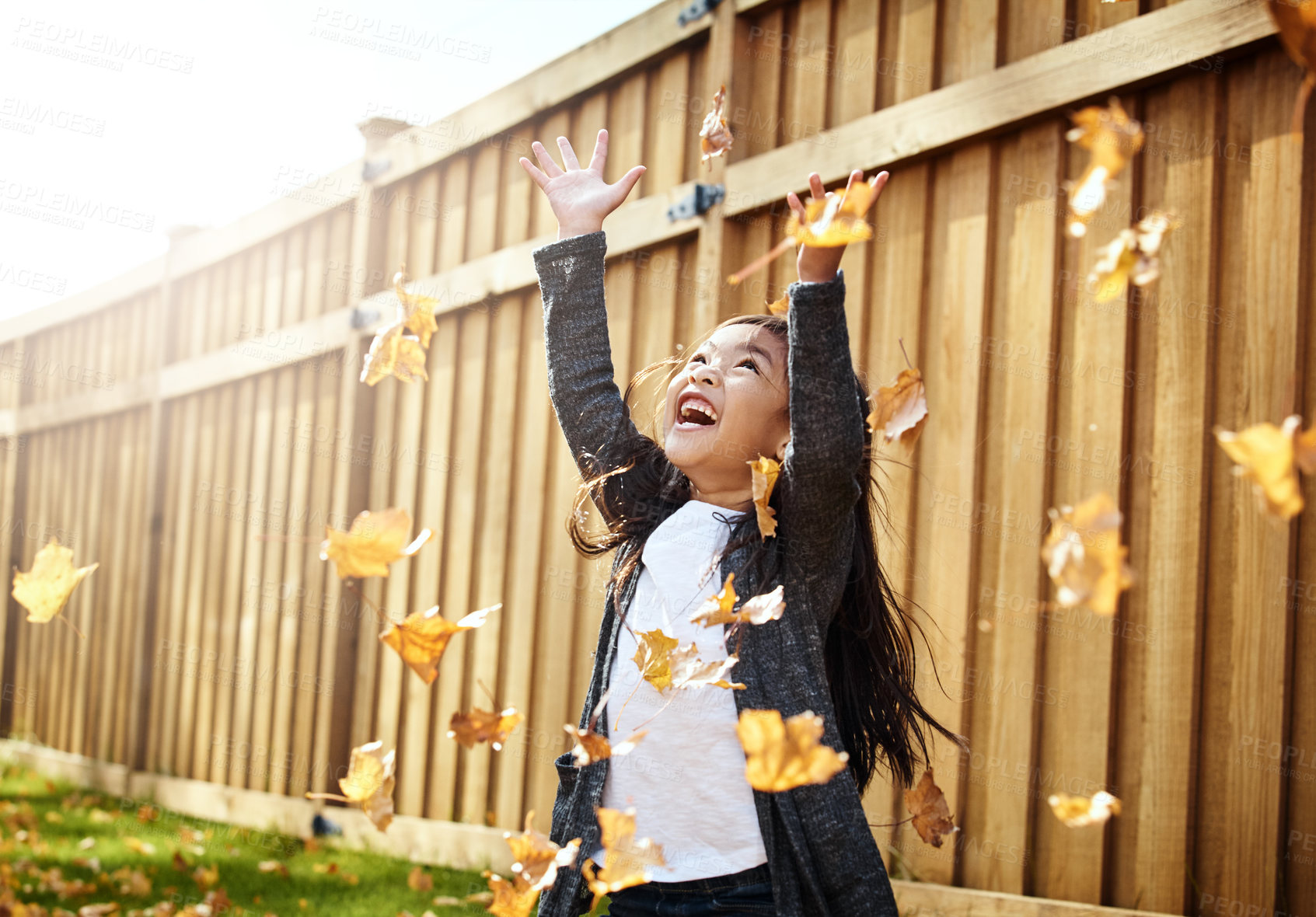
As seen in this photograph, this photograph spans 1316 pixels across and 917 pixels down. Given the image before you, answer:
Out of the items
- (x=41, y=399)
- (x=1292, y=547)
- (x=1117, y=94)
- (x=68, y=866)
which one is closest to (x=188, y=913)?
(x=68, y=866)

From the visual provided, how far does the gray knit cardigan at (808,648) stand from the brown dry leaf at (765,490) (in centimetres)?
2

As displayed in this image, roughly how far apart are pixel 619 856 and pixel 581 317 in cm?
84

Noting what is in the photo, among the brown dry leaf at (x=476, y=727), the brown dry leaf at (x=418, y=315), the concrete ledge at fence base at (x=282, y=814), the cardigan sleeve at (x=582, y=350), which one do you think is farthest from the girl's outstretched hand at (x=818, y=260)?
the concrete ledge at fence base at (x=282, y=814)

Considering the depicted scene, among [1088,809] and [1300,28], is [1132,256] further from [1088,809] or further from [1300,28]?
[1088,809]

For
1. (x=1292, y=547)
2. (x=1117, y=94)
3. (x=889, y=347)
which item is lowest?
(x=1292, y=547)

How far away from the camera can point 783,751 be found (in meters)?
1.43

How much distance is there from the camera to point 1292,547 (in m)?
1.75

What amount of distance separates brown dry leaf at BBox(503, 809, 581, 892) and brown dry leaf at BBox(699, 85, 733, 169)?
1584mm

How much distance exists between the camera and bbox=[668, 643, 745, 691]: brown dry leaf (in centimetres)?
146

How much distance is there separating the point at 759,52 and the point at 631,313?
2.44 feet

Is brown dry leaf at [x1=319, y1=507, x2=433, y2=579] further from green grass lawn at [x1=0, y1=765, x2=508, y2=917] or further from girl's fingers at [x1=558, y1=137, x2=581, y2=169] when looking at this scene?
green grass lawn at [x1=0, y1=765, x2=508, y2=917]

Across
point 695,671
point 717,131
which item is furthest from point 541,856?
point 717,131

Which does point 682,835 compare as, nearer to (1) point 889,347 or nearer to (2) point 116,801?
(1) point 889,347

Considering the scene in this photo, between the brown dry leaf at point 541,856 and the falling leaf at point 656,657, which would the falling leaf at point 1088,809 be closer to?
the falling leaf at point 656,657
